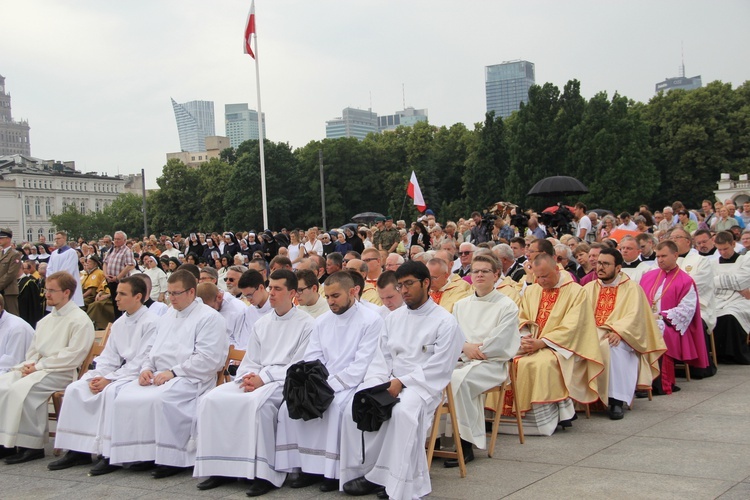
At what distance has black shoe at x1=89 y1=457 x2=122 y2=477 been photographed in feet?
21.9

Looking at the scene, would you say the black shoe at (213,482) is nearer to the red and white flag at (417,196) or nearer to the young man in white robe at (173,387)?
the young man in white robe at (173,387)

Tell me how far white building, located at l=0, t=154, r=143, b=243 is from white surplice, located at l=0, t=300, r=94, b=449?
9976 cm

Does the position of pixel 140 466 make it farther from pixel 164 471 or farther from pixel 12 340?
pixel 12 340

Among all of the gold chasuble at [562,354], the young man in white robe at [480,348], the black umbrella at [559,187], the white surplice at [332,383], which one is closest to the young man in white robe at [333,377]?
the white surplice at [332,383]

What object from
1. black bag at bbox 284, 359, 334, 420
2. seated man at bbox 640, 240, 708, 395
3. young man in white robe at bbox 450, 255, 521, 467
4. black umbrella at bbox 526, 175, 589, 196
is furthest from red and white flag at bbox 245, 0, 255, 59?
black bag at bbox 284, 359, 334, 420

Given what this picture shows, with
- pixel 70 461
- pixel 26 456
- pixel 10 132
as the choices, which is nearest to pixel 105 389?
pixel 70 461

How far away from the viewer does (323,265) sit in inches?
441

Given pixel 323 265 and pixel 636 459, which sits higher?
pixel 323 265

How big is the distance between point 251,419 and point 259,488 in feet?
1.75

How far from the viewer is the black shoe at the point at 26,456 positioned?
284 inches

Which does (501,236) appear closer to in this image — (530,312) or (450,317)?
(530,312)

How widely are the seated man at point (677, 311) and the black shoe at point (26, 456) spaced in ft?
21.9

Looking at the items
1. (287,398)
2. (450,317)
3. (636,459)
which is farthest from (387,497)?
(636,459)

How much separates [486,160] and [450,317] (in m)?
51.2
